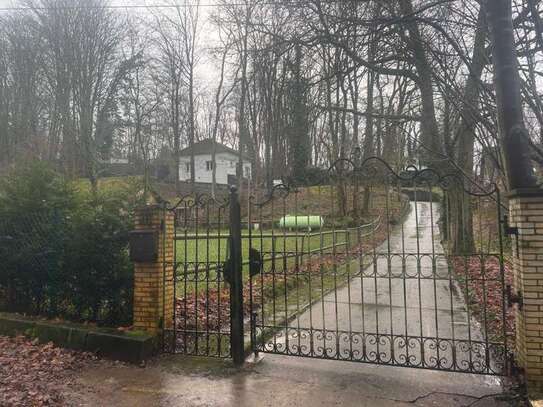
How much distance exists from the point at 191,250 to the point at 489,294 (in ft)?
30.5

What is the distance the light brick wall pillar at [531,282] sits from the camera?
3.78 metres

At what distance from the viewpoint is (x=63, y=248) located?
6152mm

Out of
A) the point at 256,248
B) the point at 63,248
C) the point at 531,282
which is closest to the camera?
the point at 531,282

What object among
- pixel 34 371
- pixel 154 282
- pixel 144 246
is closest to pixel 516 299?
pixel 154 282

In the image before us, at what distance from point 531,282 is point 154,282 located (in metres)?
4.20

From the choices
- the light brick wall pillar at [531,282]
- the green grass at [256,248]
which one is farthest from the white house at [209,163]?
the light brick wall pillar at [531,282]

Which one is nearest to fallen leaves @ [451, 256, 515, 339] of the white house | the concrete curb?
the concrete curb

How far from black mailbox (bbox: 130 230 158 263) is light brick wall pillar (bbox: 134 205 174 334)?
78 millimetres

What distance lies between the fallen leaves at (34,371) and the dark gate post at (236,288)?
6.08 ft

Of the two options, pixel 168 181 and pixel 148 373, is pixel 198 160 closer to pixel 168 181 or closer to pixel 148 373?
pixel 168 181

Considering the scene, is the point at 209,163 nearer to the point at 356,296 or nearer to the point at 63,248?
the point at 356,296

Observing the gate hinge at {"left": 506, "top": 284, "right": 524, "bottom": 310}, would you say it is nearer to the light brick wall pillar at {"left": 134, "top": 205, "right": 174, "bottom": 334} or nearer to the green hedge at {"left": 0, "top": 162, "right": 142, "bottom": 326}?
the light brick wall pillar at {"left": 134, "top": 205, "right": 174, "bottom": 334}

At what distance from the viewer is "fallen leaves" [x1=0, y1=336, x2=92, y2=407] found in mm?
3910

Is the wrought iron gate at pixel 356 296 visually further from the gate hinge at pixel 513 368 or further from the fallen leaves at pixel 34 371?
the fallen leaves at pixel 34 371
